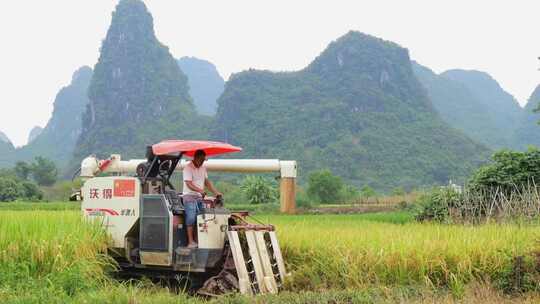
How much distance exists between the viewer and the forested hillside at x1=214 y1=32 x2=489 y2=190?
228ft

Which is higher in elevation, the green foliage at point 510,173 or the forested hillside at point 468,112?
the forested hillside at point 468,112

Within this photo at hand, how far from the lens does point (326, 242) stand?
8.95 meters

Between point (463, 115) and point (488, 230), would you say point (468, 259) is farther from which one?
point (463, 115)

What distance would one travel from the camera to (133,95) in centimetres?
9519

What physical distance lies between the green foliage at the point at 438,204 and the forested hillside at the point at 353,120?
50.7 meters

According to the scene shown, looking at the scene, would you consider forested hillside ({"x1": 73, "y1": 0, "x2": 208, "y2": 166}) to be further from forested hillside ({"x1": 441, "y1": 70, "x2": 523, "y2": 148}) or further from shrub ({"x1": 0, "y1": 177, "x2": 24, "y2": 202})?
forested hillside ({"x1": 441, "y1": 70, "x2": 523, "y2": 148})

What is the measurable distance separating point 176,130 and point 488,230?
248 feet

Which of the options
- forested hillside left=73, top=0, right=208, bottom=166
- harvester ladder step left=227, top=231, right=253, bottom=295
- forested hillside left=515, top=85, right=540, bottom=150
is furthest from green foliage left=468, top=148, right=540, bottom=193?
forested hillside left=515, top=85, right=540, bottom=150

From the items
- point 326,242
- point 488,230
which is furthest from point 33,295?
point 488,230

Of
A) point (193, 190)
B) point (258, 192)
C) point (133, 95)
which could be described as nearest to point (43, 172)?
point (258, 192)

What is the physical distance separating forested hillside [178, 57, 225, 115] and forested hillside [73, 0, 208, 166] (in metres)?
42.6

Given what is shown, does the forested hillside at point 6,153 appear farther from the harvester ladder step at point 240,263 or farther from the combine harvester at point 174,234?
the harvester ladder step at point 240,263

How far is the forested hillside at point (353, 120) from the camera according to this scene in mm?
69625

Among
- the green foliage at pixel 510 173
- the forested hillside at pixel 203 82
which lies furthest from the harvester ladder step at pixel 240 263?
the forested hillside at pixel 203 82
